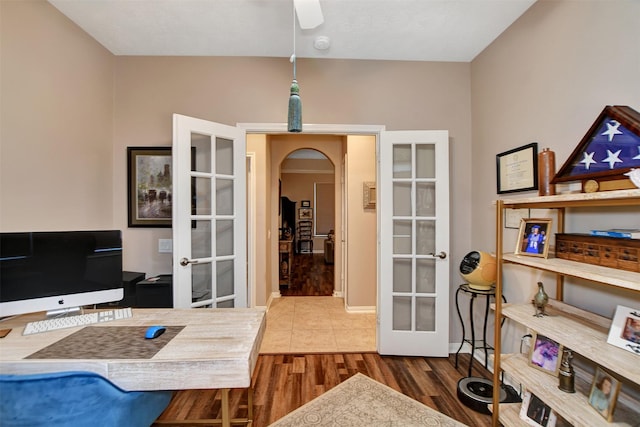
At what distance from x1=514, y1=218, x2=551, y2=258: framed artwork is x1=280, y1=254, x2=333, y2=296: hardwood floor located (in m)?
3.48

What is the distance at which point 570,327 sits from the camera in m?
1.35

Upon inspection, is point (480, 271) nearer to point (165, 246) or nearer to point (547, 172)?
point (547, 172)

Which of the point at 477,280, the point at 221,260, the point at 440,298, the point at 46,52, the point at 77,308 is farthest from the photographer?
the point at 440,298

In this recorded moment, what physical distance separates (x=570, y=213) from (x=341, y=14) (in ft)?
6.66

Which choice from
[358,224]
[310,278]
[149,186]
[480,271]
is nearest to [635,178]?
[480,271]

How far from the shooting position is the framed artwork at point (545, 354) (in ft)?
4.79

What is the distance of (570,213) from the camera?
1.62m

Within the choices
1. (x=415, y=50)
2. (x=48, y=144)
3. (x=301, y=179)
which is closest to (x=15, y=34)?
(x=48, y=144)

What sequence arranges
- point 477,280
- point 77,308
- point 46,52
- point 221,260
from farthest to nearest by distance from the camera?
point 221,260 → point 477,280 → point 46,52 → point 77,308

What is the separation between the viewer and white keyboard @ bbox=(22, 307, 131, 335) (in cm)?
138

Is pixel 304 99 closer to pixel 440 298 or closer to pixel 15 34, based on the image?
pixel 15 34

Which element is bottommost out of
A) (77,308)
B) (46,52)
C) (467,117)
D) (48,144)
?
(77,308)

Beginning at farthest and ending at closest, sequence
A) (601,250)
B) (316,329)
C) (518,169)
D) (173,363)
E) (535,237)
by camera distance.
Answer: (316,329)
(518,169)
(535,237)
(601,250)
(173,363)

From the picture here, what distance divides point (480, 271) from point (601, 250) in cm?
89
